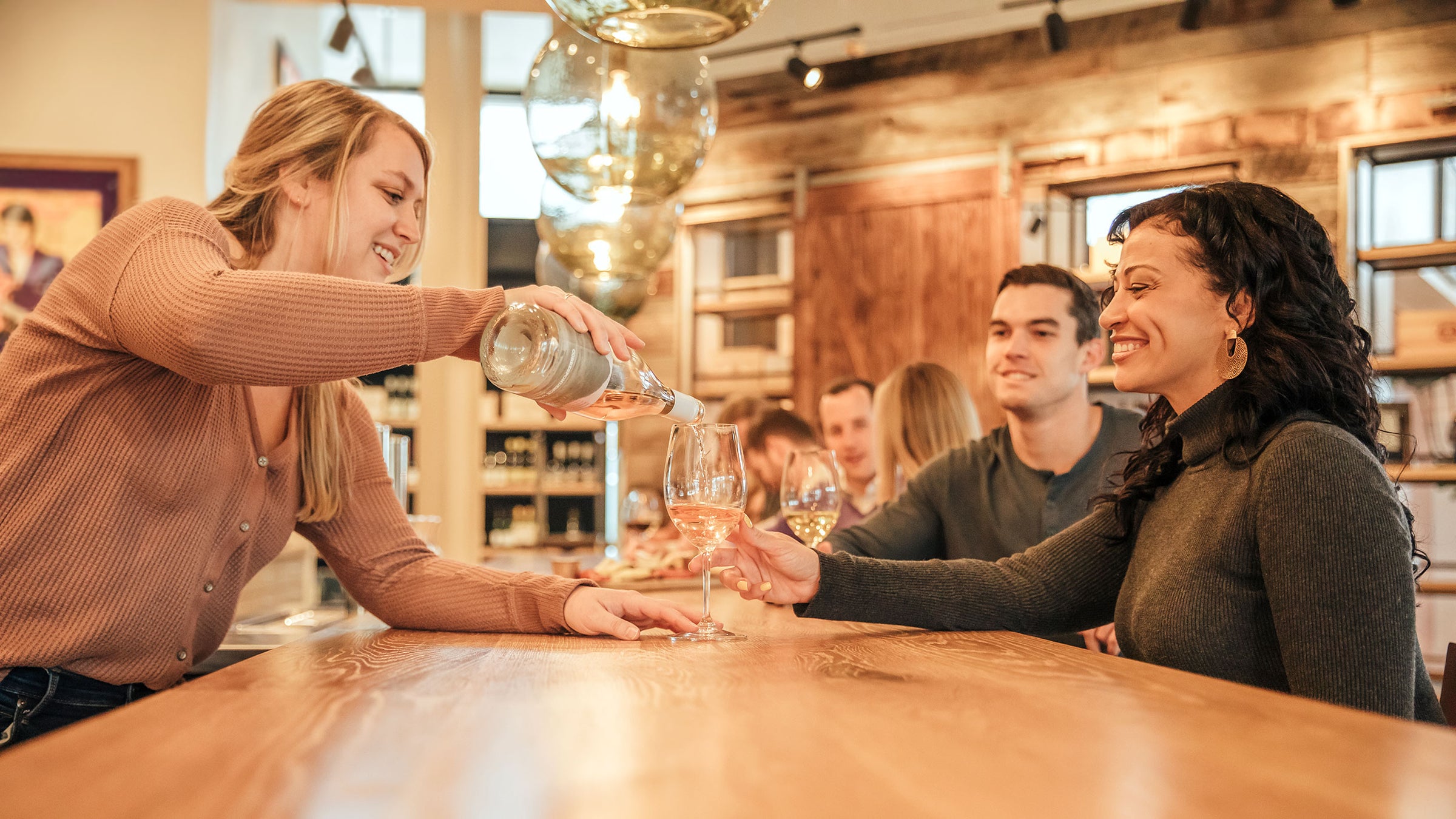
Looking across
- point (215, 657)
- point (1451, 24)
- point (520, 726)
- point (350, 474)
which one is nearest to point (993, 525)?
point (350, 474)

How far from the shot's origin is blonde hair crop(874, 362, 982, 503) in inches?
121

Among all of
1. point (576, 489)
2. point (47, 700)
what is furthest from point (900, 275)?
point (47, 700)

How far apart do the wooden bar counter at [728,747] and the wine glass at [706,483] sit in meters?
0.28

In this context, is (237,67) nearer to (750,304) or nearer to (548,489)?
(750,304)

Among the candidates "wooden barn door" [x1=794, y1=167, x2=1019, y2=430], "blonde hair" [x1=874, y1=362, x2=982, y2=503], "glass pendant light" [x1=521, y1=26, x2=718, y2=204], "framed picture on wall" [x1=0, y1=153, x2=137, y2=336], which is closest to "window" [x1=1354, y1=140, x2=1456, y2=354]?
"wooden barn door" [x1=794, y1=167, x2=1019, y2=430]

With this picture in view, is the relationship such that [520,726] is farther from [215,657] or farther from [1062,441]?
[1062,441]

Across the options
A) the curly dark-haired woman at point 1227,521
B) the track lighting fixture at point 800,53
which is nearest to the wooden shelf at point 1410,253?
the track lighting fixture at point 800,53

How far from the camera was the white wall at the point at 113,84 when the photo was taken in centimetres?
504

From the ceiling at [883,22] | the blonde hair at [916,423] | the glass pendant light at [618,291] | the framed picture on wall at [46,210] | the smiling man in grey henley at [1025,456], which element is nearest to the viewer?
the smiling man in grey henley at [1025,456]

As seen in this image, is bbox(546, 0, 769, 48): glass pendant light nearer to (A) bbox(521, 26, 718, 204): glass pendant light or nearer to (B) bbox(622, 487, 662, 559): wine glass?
(A) bbox(521, 26, 718, 204): glass pendant light

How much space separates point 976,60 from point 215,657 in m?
4.21

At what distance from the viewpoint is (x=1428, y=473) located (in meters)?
3.90

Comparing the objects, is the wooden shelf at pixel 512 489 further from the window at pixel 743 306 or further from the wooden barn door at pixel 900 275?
the wooden barn door at pixel 900 275

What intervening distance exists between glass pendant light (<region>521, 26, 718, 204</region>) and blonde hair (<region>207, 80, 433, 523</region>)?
0.85 metres
